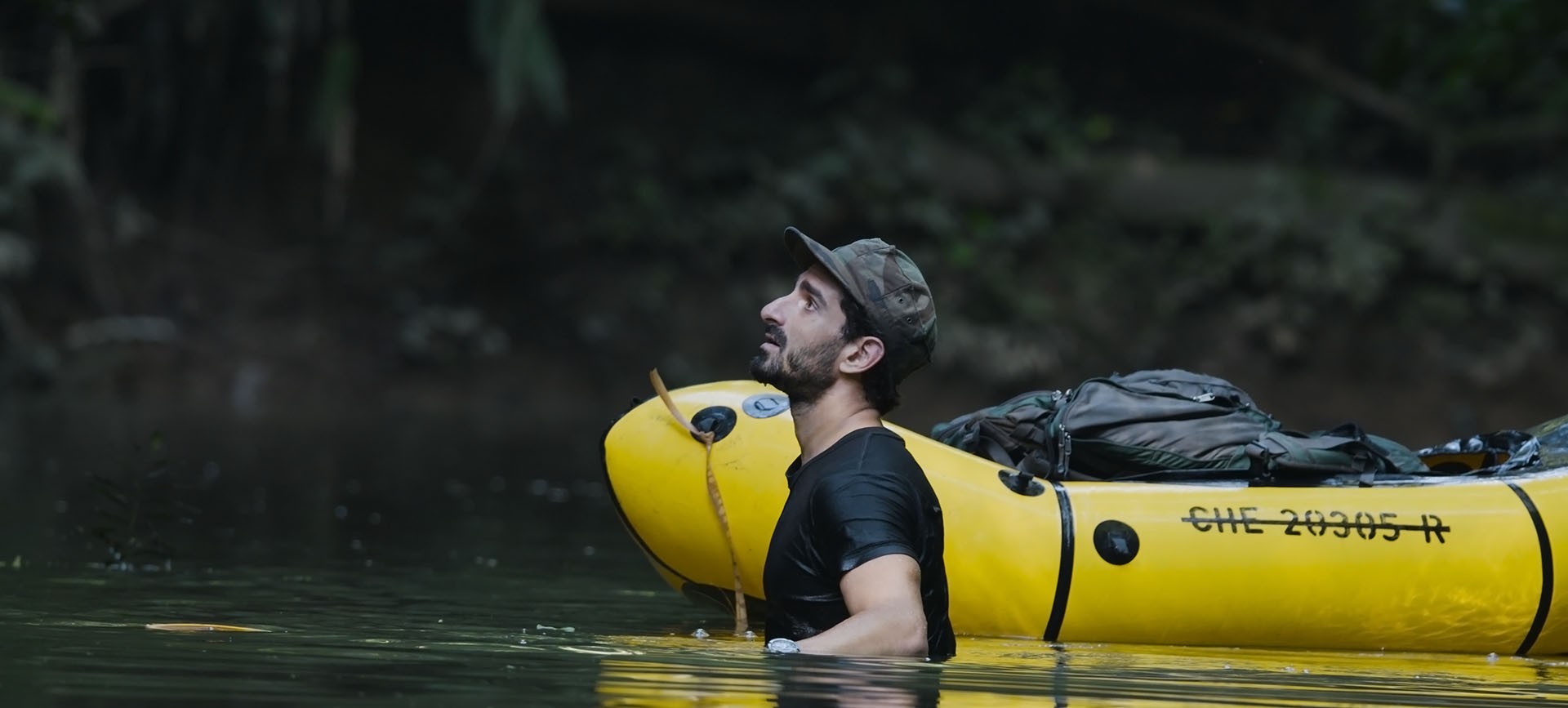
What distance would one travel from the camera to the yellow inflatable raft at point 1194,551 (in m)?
4.71

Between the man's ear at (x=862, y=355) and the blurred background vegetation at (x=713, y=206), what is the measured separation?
10.1 meters

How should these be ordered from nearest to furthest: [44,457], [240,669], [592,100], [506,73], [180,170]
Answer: [240,669] → [44,457] → [506,73] → [180,170] → [592,100]

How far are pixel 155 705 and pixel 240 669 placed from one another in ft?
1.46

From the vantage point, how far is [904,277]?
12.0ft

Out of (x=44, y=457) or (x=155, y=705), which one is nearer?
(x=155, y=705)

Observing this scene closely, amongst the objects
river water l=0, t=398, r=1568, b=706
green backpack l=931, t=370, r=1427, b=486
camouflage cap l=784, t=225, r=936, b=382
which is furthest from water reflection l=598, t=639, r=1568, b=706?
camouflage cap l=784, t=225, r=936, b=382

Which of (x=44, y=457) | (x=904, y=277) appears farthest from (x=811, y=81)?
(x=904, y=277)

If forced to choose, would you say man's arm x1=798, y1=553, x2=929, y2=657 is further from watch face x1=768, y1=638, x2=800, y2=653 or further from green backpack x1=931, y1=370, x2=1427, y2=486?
green backpack x1=931, y1=370, x2=1427, y2=486

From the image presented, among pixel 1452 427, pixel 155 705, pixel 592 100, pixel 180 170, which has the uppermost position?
pixel 592 100

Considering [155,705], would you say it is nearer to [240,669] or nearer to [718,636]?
[240,669]

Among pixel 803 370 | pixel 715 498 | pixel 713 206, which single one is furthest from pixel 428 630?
pixel 713 206

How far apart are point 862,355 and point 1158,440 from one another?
167 centimetres

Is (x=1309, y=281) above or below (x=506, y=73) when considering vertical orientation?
below

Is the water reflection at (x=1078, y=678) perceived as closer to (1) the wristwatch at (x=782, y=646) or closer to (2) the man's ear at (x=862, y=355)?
(1) the wristwatch at (x=782, y=646)
